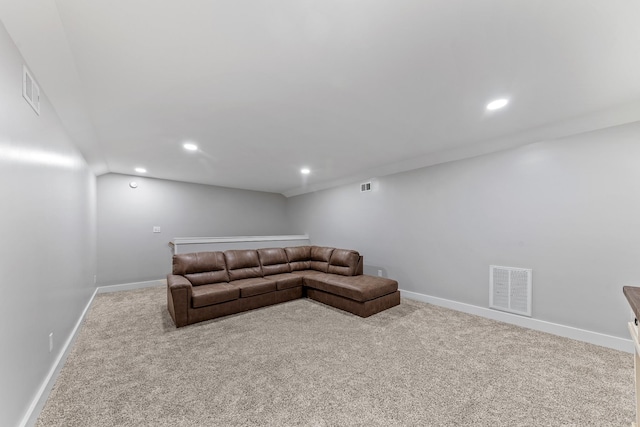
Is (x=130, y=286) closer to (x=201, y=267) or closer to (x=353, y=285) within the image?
(x=201, y=267)

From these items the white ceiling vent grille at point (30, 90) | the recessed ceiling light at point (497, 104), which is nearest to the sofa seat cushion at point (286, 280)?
the white ceiling vent grille at point (30, 90)

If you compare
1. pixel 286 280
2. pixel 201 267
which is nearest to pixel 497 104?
pixel 286 280

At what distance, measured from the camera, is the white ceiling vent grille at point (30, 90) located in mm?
1635

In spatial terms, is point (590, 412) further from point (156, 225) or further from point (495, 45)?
point (156, 225)

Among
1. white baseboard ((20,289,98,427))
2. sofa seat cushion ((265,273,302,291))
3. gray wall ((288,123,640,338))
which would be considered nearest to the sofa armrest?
white baseboard ((20,289,98,427))

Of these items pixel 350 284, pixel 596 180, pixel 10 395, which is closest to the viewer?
pixel 10 395

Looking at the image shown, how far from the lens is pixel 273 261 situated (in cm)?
495

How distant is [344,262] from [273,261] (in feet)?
4.66

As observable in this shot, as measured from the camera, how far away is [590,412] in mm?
1711

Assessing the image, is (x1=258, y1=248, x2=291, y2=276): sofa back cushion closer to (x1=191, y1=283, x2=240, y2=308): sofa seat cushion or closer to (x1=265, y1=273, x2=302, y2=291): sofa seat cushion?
(x1=265, y1=273, x2=302, y2=291): sofa seat cushion

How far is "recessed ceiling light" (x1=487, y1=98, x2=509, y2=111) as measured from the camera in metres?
2.30

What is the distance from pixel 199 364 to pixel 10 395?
3.89 feet

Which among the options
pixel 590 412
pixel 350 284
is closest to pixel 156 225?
pixel 350 284

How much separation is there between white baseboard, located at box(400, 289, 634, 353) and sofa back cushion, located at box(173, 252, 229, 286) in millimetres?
3517
